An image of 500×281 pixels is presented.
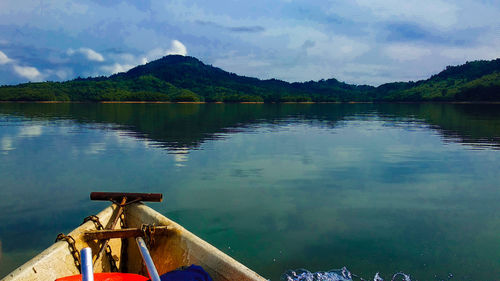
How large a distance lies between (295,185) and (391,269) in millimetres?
6308

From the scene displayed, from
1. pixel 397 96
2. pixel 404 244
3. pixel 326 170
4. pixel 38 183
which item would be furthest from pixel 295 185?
pixel 397 96

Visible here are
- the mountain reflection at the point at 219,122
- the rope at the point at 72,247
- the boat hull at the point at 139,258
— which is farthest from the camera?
the mountain reflection at the point at 219,122

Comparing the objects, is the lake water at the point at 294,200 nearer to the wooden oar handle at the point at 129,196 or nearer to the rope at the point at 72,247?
the wooden oar handle at the point at 129,196

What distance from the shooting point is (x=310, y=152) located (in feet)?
69.1

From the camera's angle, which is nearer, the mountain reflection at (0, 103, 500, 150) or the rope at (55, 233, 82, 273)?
the rope at (55, 233, 82, 273)

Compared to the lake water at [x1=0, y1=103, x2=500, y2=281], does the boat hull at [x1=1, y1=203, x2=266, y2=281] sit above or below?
above

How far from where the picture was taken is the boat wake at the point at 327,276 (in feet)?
22.1

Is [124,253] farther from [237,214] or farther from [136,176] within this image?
[136,176]

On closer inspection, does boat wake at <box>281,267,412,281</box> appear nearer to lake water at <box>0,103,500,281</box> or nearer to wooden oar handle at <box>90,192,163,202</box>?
lake water at <box>0,103,500,281</box>

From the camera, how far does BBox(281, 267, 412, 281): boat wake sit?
22.1ft

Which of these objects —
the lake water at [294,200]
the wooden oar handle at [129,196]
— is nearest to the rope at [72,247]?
the wooden oar handle at [129,196]

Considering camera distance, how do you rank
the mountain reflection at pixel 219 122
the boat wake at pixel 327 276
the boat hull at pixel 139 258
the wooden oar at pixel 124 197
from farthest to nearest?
the mountain reflection at pixel 219 122 < the wooden oar at pixel 124 197 < the boat wake at pixel 327 276 < the boat hull at pixel 139 258

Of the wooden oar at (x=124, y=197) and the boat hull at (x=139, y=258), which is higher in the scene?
the wooden oar at (x=124, y=197)

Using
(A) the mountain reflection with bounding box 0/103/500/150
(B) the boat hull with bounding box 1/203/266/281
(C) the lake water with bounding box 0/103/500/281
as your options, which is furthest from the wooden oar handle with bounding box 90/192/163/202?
(A) the mountain reflection with bounding box 0/103/500/150
